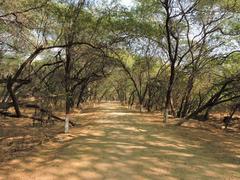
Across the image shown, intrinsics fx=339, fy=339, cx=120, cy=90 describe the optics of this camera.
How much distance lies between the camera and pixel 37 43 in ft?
63.7

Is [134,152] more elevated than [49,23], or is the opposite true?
[49,23]

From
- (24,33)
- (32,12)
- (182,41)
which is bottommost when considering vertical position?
(24,33)

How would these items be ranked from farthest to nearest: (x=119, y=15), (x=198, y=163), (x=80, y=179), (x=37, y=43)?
(x=119, y=15) → (x=37, y=43) → (x=198, y=163) → (x=80, y=179)

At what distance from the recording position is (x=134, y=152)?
36.3ft

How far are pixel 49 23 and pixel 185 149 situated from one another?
37.1 feet

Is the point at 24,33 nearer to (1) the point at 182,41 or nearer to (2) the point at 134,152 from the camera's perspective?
(2) the point at 134,152

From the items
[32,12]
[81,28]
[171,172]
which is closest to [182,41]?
[81,28]

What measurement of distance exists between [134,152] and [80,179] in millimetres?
3444

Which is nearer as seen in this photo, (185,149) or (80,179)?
(80,179)

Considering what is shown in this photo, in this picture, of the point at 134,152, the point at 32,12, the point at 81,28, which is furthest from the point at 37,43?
the point at 134,152

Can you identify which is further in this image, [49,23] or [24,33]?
[49,23]

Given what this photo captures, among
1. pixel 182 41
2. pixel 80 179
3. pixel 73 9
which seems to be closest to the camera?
pixel 80 179

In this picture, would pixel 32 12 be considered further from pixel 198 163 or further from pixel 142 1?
pixel 142 1

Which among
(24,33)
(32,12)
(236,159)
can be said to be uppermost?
(32,12)
